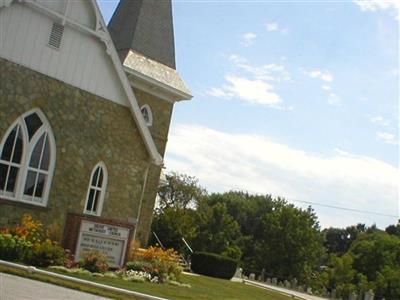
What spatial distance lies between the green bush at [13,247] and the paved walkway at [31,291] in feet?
10.1

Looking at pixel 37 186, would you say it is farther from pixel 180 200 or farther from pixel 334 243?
pixel 334 243

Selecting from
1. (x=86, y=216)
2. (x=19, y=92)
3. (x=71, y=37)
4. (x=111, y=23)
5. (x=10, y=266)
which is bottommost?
(x=10, y=266)

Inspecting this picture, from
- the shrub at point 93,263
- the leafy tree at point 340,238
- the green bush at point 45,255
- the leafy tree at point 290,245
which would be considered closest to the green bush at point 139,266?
the shrub at point 93,263

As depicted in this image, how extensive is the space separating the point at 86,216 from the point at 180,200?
45.7m

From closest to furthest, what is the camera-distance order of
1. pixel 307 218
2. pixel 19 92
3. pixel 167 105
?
pixel 19 92 < pixel 167 105 < pixel 307 218

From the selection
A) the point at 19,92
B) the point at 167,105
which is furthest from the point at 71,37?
the point at 167,105

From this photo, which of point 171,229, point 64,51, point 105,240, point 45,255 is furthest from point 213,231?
point 45,255

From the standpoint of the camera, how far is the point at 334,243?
9469 centimetres

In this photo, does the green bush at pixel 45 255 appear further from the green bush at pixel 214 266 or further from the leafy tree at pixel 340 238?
the leafy tree at pixel 340 238

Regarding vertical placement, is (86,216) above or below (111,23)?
below

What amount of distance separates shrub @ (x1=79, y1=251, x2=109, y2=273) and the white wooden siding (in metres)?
4.91

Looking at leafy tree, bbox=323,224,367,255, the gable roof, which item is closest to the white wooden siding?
the gable roof

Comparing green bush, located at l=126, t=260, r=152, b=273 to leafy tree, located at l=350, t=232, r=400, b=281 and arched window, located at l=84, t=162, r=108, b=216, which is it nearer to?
arched window, located at l=84, t=162, r=108, b=216

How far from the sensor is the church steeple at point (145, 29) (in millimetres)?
27781
